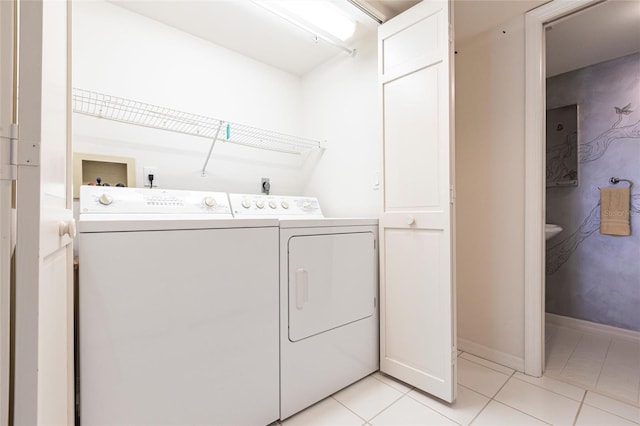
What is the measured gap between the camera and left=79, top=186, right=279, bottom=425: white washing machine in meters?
1.00

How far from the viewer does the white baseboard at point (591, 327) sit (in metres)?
2.30

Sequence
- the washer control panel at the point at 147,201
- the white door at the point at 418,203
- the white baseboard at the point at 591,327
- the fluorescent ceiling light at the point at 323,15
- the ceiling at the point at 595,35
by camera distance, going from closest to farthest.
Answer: the washer control panel at the point at 147,201 → the white door at the point at 418,203 → the fluorescent ceiling light at the point at 323,15 → the ceiling at the point at 595,35 → the white baseboard at the point at 591,327

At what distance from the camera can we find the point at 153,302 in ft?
3.58

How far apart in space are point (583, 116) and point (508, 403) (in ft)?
8.27

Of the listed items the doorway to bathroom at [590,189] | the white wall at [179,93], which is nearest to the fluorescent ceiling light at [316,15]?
the white wall at [179,93]

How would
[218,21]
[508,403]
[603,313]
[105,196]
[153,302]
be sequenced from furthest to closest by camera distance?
[603,313]
[218,21]
[508,403]
[105,196]
[153,302]

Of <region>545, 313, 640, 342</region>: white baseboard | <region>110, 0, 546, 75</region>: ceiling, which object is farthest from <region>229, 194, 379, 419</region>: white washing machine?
<region>545, 313, 640, 342</region>: white baseboard

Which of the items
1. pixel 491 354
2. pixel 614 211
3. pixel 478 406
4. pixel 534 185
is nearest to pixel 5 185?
pixel 478 406

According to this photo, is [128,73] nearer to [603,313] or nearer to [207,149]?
[207,149]

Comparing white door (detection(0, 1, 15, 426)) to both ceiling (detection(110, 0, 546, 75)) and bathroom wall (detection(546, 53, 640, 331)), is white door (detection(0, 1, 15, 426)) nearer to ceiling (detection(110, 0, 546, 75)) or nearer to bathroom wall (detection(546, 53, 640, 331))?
ceiling (detection(110, 0, 546, 75))

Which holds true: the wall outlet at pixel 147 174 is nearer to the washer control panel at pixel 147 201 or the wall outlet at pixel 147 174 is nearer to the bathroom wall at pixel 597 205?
the washer control panel at pixel 147 201

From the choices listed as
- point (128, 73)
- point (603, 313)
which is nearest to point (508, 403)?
point (603, 313)

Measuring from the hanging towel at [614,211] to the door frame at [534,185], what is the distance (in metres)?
1.17

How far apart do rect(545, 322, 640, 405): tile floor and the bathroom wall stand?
0.28 metres
